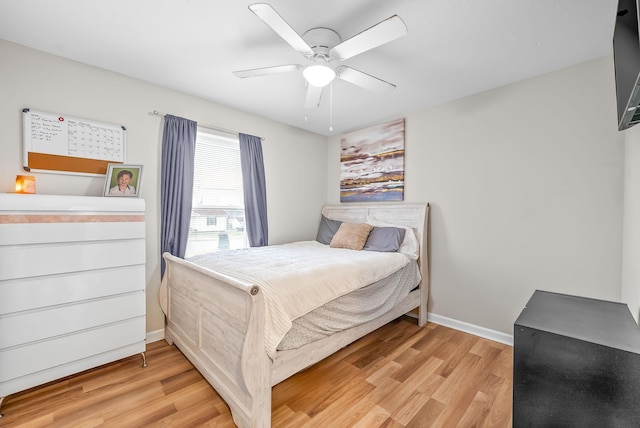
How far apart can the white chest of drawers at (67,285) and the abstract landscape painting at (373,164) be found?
2532 millimetres

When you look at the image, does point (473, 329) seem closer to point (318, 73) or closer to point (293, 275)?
point (293, 275)

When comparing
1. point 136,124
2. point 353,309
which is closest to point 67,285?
point 136,124

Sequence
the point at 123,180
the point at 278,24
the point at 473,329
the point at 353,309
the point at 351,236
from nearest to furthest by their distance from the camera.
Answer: the point at 278,24, the point at 353,309, the point at 123,180, the point at 473,329, the point at 351,236

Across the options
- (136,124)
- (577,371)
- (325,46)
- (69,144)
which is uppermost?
(325,46)

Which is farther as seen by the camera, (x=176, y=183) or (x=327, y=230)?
(x=327, y=230)

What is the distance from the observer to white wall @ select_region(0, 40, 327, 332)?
196 cm

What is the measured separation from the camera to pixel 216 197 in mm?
3068

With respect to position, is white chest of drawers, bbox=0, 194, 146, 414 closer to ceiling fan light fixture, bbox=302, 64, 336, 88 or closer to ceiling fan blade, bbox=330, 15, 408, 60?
ceiling fan light fixture, bbox=302, 64, 336, 88

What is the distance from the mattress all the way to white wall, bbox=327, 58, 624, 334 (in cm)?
56

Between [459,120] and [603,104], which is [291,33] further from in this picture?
[603,104]

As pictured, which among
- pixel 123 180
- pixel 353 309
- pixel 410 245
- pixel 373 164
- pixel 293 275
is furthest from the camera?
Result: pixel 373 164

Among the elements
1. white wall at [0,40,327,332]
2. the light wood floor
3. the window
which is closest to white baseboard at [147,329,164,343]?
white wall at [0,40,327,332]

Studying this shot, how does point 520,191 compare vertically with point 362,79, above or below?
below

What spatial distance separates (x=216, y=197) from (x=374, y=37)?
228 cm
